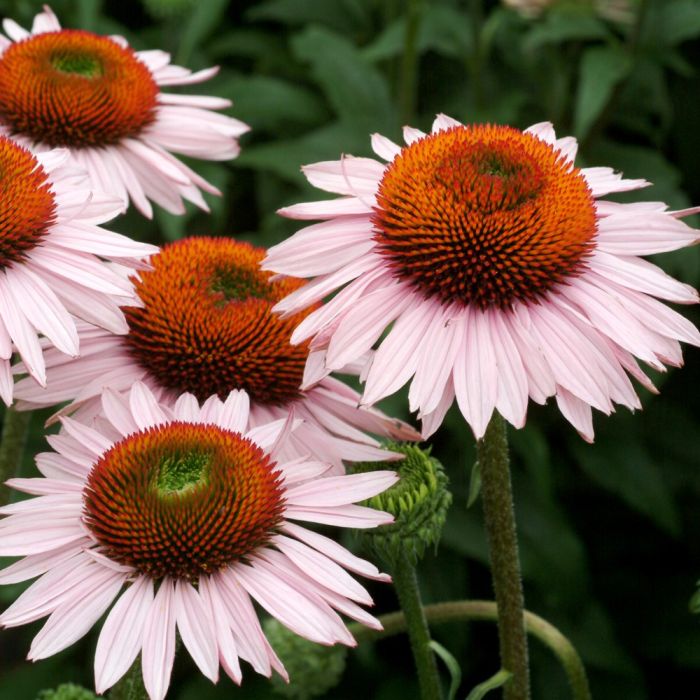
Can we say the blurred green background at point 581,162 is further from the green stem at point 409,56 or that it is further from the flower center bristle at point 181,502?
the flower center bristle at point 181,502

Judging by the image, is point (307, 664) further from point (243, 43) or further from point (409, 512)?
point (243, 43)

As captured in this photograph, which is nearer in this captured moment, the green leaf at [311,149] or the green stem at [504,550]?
the green stem at [504,550]

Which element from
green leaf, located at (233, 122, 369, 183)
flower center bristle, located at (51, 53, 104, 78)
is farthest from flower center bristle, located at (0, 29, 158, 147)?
green leaf, located at (233, 122, 369, 183)

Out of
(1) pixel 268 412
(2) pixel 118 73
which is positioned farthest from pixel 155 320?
(2) pixel 118 73

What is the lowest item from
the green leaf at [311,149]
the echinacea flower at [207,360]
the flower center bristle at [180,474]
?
the green leaf at [311,149]

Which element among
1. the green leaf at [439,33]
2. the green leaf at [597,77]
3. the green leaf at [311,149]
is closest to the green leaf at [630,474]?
the green leaf at [597,77]

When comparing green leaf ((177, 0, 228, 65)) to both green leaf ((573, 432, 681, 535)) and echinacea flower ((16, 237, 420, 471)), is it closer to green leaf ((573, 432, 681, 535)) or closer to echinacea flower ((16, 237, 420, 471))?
green leaf ((573, 432, 681, 535))

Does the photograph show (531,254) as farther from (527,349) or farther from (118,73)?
(118,73)

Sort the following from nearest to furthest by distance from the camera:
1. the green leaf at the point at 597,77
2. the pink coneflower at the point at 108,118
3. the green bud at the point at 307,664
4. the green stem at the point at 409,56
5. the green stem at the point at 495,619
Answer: the green stem at the point at 495,619
the green bud at the point at 307,664
the pink coneflower at the point at 108,118
the green leaf at the point at 597,77
the green stem at the point at 409,56

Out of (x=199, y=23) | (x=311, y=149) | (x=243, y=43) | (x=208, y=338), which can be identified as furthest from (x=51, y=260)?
(x=243, y=43)
